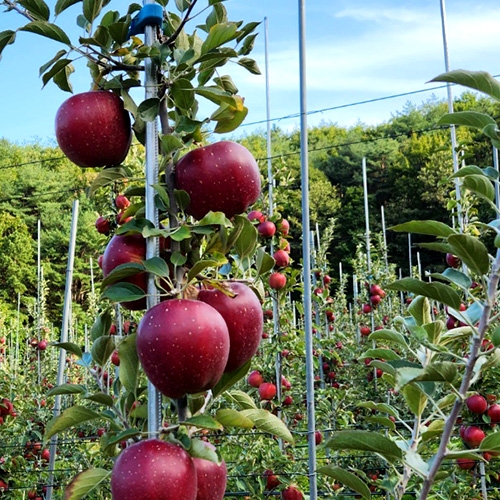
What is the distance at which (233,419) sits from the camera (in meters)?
0.71

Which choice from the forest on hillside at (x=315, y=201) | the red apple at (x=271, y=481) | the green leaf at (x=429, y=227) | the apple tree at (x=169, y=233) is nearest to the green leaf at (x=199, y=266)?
the apple tree at (x=169, y=233)

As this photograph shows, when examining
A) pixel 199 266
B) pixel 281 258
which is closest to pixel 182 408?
pixel 199 266

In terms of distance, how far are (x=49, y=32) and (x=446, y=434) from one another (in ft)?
2.19

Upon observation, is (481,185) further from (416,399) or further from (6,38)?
(6,38)

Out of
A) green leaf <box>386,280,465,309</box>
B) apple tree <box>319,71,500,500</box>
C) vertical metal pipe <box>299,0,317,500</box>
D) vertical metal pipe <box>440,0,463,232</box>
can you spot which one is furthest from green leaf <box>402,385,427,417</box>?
vertical metal pipe <box>440,0,463,232</box>

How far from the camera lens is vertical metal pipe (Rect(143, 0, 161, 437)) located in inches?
27.6

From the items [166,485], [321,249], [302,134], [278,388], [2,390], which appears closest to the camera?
[166,485]

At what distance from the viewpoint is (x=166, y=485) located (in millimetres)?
627

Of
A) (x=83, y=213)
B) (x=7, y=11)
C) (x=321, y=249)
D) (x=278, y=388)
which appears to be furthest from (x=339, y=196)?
(x=7, y=11)

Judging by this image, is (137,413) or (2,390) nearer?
(137,413)

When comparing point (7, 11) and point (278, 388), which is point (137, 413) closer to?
point (7, 11)

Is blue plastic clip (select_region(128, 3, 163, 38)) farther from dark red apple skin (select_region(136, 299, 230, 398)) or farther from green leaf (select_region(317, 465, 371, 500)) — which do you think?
green leaf (select_region(317, 465, 371, 500))

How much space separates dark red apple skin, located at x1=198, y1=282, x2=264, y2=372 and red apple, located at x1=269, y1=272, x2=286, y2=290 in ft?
5.39

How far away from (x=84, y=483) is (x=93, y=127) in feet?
1.34
